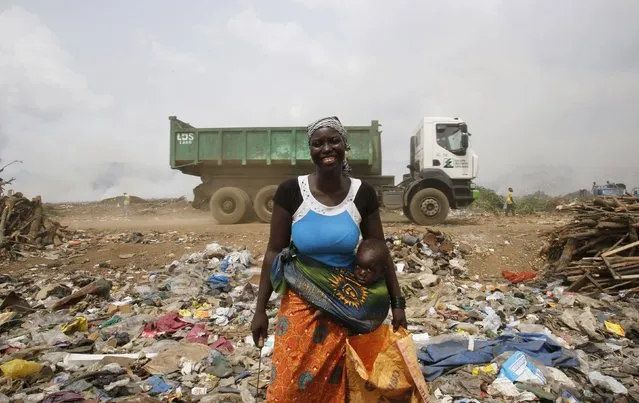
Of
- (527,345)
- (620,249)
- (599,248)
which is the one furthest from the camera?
(599,248)

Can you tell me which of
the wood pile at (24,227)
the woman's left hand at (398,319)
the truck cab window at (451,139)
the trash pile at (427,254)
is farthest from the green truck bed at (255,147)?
the woman's left hand at (398,319)

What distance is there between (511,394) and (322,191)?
7.27 ft

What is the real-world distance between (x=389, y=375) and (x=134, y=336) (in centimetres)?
356

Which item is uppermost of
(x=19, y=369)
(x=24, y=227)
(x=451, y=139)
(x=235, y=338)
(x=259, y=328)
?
(x=451, y=139)

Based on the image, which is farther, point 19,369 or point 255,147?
point 255,147

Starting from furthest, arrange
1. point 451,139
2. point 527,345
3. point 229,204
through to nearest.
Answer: point 229,204 < point 451,139 < point 527,345

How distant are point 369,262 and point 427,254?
6297 millimetres

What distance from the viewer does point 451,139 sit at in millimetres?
10477

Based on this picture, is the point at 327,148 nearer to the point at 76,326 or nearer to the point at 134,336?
the point at 134,336

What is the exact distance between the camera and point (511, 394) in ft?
9.69

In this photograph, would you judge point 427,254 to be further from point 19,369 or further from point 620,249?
point 19,369

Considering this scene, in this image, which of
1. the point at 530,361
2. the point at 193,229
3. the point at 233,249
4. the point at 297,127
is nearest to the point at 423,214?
the point at 297,127

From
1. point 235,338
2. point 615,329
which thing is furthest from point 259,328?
point 615,329

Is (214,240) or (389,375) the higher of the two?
(389,375)
